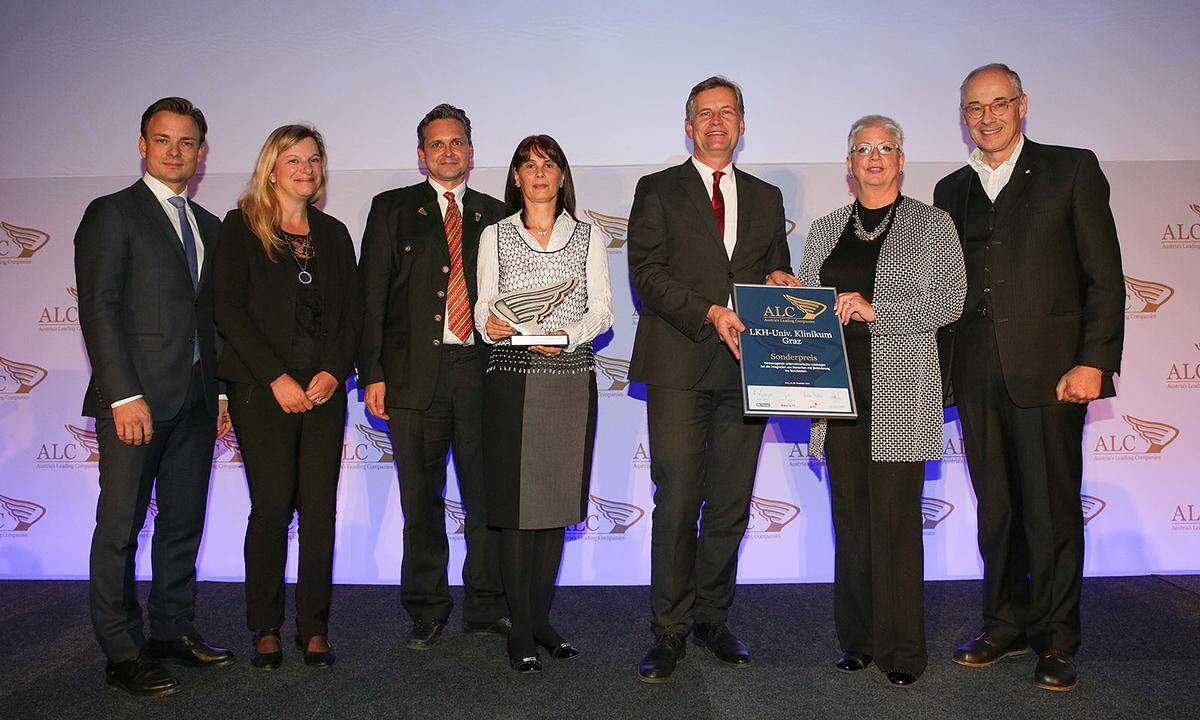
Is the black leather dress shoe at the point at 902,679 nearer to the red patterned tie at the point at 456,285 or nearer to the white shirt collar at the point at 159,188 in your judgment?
the red patterned tie at the point at 456,285

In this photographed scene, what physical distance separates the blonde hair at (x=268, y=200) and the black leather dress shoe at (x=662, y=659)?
69.5 inches

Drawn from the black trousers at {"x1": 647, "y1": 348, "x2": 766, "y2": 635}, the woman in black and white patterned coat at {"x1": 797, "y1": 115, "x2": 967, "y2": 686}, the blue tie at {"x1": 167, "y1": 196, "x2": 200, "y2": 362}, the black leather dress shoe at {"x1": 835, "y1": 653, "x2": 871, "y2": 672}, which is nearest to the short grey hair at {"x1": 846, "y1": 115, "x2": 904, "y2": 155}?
the woman in black and white patterned coat at {"x1": 797, "y1": 115, "x2": 967, "y2": 686}

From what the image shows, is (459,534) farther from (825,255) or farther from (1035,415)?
(1035,415)

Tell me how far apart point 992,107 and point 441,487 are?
235 cm

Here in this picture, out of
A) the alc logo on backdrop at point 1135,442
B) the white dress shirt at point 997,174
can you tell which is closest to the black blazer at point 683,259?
the white dress shirt at point 997,174

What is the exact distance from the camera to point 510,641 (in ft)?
9.14

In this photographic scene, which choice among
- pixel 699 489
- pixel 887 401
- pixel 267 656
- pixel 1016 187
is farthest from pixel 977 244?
pixel 267 656

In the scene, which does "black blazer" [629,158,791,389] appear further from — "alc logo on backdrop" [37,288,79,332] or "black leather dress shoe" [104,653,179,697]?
"alc logo on backdrop" [37,288,79,332]

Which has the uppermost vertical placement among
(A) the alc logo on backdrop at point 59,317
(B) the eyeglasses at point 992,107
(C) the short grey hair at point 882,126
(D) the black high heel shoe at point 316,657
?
(B) the eyeglasses at point 992,107

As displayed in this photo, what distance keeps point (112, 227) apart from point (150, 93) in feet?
6.36

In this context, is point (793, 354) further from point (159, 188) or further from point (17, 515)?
point (17, 515)

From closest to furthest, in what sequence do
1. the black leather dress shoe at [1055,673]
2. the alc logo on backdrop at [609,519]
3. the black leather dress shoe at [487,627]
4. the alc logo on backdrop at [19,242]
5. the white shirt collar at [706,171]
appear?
the black leather dress shoe at [1055,673], the white shirt collar at [706,171], the black leather dress shoe at [487,627], the alc logo on backdrop at [609,519], the alc logo on backdrop at [19,242]

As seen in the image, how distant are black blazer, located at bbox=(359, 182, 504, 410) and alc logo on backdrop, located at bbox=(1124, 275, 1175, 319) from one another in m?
3.09

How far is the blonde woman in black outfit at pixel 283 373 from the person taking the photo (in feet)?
9.04
